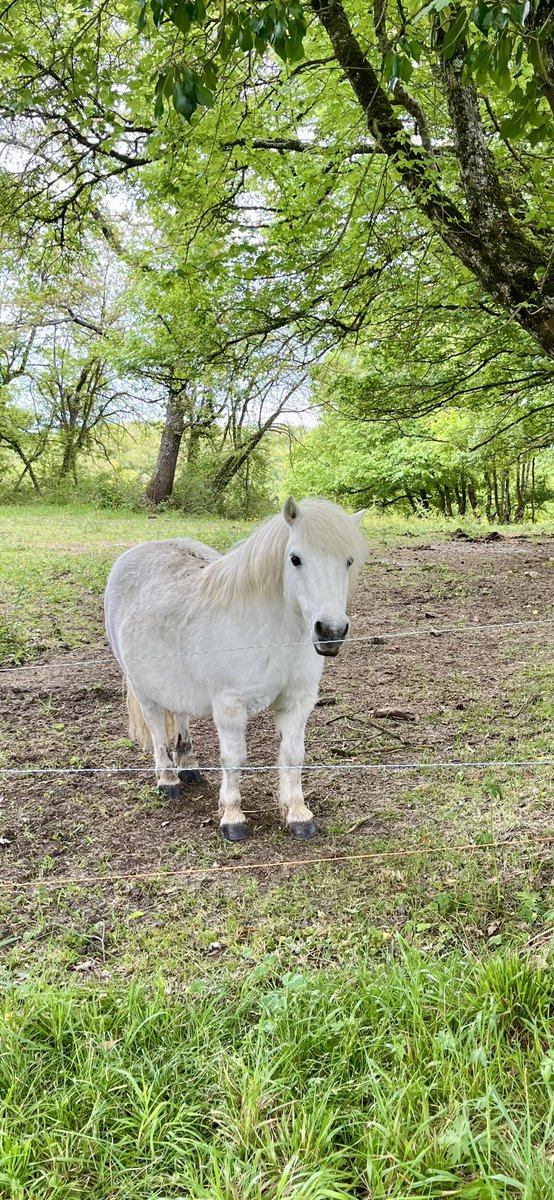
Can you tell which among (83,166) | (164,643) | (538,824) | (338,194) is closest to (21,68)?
(83,166)

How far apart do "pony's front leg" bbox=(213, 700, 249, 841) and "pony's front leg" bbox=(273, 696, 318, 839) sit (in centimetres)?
21

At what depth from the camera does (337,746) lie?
407 centimetres

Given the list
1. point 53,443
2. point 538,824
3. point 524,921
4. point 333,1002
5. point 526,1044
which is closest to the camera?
point 526,1044

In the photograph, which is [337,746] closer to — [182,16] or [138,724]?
[138,724]

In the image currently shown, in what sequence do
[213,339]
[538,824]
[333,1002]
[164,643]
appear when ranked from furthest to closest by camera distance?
[213,339] → [164,643] → [538,824] → [333,1002]

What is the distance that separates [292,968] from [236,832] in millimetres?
895

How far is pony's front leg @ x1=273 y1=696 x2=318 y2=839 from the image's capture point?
3.11 metres

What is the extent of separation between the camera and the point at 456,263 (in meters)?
5.74

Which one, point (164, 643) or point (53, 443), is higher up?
point (53, 443)

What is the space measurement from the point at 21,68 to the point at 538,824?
4.97 metres

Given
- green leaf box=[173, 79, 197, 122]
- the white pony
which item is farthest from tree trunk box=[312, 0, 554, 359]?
green leaf box=[173, 79, 197, 122]

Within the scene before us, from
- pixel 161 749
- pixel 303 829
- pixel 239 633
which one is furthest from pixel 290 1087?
pixel 161 749

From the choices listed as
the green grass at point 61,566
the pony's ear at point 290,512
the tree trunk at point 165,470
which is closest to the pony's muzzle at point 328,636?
the pony's ear at point 290,512

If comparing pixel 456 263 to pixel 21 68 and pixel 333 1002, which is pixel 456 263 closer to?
pixel 21 68
